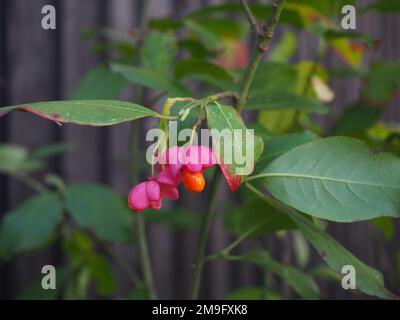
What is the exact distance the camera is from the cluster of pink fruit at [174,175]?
2.08 ft

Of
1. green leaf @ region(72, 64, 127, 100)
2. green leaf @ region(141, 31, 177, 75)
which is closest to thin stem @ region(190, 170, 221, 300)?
green leaf @ region(141, 31, 177, 75)

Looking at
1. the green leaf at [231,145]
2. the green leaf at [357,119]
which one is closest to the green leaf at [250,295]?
the green leaf at [357,119]

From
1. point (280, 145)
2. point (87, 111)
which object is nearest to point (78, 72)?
point (280, 145)

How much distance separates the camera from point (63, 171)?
1994mm

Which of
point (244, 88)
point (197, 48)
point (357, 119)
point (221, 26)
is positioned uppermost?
point (221, 26)

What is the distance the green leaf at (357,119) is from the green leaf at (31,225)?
637 mm

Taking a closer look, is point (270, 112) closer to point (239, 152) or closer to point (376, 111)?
point (376, 111)

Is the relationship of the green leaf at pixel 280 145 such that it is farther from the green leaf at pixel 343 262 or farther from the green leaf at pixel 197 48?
the green leaf at pixel 197 48

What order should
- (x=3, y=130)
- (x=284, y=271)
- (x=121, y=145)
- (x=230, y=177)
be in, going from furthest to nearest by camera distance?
1. (x=121, y=145)
2. (x=3, y=130)
3. (x=284, y=271)
4. (x=230, y=177)

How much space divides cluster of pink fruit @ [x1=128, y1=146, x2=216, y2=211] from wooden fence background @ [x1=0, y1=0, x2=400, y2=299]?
3.52 ft

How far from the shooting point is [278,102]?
94cm

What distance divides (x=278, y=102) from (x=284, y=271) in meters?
0.27

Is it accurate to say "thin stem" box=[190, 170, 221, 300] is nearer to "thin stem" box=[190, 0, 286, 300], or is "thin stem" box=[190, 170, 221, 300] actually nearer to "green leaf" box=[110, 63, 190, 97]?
"thin stem" box=[190, 0, 286, 300]

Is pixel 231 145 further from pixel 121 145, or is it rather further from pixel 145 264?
pixel 121 145
